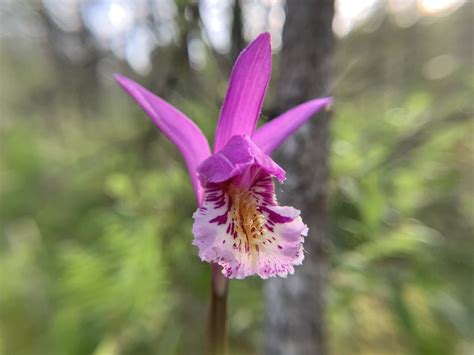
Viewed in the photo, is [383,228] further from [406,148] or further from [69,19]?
[69,19]

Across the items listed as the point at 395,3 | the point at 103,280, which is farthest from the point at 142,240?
the point at 395,3

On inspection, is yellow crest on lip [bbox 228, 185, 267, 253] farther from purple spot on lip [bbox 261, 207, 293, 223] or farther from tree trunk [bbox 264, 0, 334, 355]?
tree trunk [bbox 264, 0, 334, 355]

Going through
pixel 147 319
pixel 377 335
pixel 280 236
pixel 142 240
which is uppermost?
pixel 280 236

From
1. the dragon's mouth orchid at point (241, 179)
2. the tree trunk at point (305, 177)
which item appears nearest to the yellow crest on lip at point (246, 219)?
the dragon's mouth orchid at point (241, 179)

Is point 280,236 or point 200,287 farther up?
point 280,236

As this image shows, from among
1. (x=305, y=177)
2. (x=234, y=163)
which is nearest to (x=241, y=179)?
(x=234, y=163)

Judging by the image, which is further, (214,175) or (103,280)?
(103,280)

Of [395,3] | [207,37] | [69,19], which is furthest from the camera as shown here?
[69,19]

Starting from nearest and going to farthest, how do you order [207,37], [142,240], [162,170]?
[207,37]
[142,240]
[162,170]
